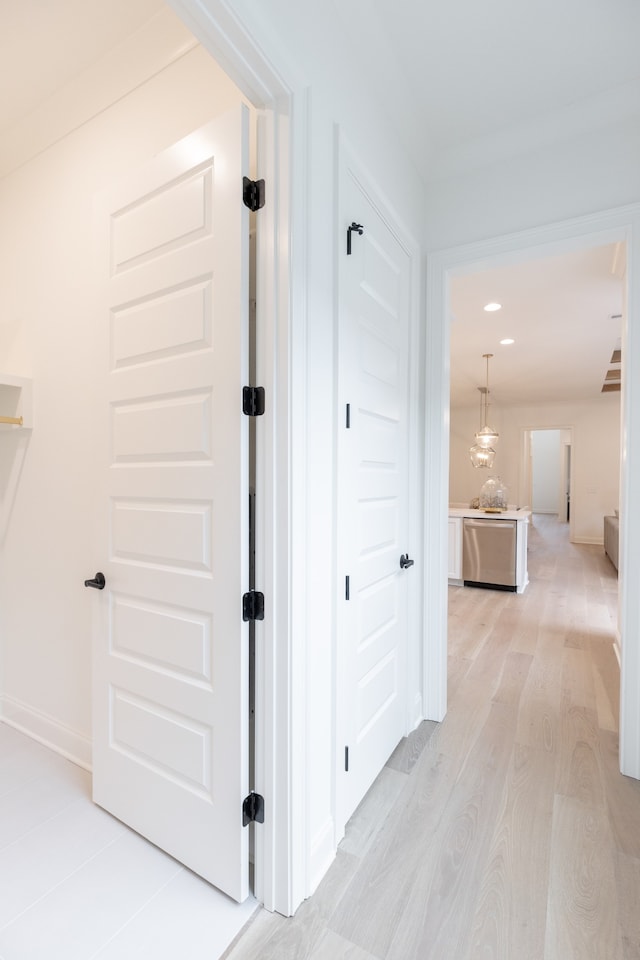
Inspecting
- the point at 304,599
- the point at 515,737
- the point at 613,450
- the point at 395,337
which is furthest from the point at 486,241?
the point at 613,450

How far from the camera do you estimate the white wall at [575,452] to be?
869cm

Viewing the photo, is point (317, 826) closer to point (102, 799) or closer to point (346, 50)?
point (102, 799)

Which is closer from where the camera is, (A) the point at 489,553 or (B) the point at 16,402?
(B) the point at 16,402

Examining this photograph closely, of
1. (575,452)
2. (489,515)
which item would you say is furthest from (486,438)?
(575,452)

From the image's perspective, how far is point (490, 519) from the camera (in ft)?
16.9

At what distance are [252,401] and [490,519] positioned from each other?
4487mm

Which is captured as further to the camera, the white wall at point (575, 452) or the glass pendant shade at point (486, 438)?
the white wall at point (575, 452)

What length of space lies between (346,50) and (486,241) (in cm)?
105

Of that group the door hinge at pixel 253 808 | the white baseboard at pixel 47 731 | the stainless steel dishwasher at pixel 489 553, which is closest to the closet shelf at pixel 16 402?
the white baseboard at pixel 47 731

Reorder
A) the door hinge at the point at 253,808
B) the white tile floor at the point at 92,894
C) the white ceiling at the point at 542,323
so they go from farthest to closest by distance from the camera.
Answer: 1. the white ceiling at the point at 542,323
2. the door hinge at the point at 253,808
3. the white tile floor at the point at 92,894

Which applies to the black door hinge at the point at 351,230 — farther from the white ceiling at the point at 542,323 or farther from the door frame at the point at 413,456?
the white ceiling at the point at 542,323

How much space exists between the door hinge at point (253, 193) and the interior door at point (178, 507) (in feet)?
0.07

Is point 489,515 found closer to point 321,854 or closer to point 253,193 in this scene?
point 321,854

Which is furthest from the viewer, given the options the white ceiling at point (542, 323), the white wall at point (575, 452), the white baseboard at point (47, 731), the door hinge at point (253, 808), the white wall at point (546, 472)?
the white wall at point (546, 472)
